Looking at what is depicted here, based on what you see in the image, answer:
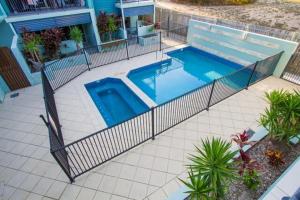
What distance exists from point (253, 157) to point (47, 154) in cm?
552

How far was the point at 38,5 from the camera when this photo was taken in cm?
939

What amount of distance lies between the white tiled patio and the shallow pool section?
1.85ft

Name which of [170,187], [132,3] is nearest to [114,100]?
[170,187]

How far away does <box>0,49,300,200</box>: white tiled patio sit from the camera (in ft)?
12.9

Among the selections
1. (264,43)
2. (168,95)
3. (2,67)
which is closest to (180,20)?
(264,43)

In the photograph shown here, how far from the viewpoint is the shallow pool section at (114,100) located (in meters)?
7.01

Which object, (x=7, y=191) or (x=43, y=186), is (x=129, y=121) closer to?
(x=43, y=186)

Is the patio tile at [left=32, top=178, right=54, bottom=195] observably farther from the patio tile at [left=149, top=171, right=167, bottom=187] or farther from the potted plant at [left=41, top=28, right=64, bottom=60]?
the potted plant at [left=41, top=28, right=64, bottom=60]

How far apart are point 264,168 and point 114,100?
241 inches

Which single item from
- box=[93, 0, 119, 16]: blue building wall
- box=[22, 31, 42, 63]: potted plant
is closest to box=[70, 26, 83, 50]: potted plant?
box=[22, 31, 42, 63]: potted plant

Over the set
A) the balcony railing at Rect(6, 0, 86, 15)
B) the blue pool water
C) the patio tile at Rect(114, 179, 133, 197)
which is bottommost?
the blue pool water

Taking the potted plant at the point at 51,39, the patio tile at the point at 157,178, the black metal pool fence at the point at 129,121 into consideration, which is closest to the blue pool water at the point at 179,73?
the black metal pool fence at the point at 129,121

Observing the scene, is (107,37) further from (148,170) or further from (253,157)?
(253,157)

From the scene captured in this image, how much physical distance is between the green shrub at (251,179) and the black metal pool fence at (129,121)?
240 centimetres
